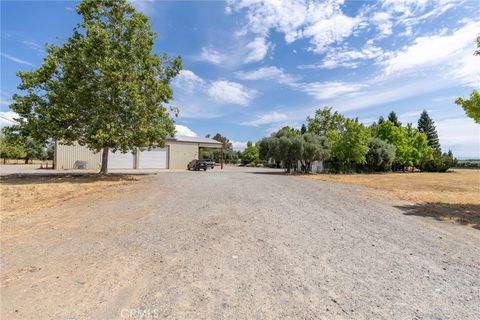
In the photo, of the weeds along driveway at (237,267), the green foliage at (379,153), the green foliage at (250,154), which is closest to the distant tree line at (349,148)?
the green foliage at (379,153)

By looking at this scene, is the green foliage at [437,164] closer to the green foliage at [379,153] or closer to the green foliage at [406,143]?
the green foliage at [406,143]

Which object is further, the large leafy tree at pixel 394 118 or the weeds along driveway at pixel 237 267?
the large leafy tree at pixel 394 118

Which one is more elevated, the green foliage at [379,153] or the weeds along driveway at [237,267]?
the green foliage at [379,153]

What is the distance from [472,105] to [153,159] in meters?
32.0

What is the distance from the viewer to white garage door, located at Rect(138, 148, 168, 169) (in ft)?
114

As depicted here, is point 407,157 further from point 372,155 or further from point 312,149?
point 312,149

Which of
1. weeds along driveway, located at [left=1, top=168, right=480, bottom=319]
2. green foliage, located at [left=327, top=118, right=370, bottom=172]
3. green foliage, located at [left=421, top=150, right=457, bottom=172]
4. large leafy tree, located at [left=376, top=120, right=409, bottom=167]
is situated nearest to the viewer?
weeds along driveway, located at [left=1, top=168, right=480, bottom=319]

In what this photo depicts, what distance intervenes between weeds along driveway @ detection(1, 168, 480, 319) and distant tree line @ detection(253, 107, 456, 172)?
24.2 metres

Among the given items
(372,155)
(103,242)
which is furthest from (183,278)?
(372,155)

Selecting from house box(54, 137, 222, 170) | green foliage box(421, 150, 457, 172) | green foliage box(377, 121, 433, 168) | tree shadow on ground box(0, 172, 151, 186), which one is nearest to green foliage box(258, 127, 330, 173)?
house box(54, 137, 222, 170)

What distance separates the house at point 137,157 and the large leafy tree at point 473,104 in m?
24.3

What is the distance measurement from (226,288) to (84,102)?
17.7 metres

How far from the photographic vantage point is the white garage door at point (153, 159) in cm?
3462

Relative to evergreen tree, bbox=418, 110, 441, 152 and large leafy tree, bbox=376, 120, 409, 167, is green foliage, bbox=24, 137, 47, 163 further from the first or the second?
evergreen tree, bbox=418, 110, 441, 152
